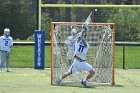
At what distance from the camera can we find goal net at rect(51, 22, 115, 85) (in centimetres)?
1897

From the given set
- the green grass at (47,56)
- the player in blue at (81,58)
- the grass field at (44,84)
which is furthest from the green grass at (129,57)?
the player in blue at (81,58)

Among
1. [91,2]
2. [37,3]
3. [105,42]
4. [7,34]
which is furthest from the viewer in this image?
[91,2]

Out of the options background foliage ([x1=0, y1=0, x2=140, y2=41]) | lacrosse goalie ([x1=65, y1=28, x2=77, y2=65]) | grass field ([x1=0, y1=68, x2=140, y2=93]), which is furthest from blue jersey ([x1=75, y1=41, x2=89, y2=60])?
background foliage ([x1=0, y1=0, x2=140, y2=41])

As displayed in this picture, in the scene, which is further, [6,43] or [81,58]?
[6,43]

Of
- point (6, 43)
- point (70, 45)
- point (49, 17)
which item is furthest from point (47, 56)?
point (70, 45)

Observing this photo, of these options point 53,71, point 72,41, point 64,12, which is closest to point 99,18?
point 64,12

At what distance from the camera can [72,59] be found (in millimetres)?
19719

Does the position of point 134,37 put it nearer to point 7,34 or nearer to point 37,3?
point 37,3

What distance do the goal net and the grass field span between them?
0.51 metres

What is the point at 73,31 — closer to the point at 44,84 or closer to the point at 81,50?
the point at 81,50

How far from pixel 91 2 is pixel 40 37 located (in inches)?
396

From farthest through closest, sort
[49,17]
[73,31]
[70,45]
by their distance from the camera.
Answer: [49,17] < [70,45] < [73,31]

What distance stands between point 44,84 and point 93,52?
7.52ft

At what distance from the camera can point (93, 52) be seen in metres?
19.8
